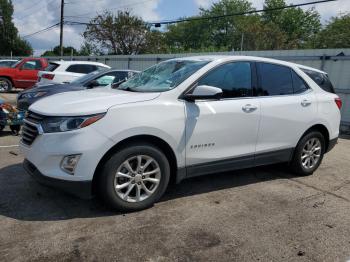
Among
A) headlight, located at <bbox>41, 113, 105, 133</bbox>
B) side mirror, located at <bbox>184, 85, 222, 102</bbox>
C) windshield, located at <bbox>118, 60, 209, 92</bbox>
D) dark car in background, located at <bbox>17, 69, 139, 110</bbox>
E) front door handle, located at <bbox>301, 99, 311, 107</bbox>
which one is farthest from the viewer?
dark car in background, located at <bbox>17, 69, 139, 110</bbox>

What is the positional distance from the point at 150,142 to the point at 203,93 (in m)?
0.78

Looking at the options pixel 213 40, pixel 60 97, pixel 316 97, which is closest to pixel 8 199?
pixel 60 97

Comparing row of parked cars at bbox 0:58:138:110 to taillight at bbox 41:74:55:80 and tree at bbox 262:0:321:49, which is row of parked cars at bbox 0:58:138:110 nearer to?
taillight at bbox 41:74:55:80

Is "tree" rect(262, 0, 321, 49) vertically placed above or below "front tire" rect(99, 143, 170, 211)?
above

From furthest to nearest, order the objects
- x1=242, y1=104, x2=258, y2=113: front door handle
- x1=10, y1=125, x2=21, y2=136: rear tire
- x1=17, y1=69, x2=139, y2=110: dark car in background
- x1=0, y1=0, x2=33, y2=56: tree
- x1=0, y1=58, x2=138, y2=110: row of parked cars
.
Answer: x1=0, y1=0, x2=33, y2=56: tree
x1=0, y1=58, x2=138, y2=110: row of parked cars
x1=17, y1=69, x2=139, y2=110: dark car in background
x1=10, y1=125, x2=21, y2=136: rear tire
x1=242, y1=104, x2=258, y2=113: front door handle

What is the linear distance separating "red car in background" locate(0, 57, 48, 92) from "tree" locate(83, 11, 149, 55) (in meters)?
27.5

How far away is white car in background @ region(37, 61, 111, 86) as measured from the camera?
11.8 metres

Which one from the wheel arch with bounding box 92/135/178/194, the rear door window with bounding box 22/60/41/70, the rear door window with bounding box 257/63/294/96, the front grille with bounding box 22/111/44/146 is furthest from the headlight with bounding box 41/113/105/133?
the rear door window with bounding box 22/60/41/70

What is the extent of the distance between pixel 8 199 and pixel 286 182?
3604mm

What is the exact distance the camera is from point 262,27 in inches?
2298

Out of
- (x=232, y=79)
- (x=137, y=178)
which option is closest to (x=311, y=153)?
(x=232, y=79)

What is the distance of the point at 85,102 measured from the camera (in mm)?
3953

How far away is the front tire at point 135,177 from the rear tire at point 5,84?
49.5 feet

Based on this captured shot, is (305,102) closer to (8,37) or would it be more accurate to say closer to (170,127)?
(170,127)
